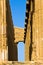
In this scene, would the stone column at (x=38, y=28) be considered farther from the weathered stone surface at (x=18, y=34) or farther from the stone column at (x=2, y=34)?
the weathered stone surface at (x=18, y=34)

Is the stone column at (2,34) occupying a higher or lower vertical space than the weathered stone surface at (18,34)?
higher

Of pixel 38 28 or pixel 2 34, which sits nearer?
pixel 38 28

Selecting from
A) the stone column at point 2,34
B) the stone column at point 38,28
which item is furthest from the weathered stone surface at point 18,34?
the stone column at point 38,28

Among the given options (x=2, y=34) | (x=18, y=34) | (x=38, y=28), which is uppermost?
(x=38, y=28)

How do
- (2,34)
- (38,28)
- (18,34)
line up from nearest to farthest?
(38,28) → (2,34) → (18,34)

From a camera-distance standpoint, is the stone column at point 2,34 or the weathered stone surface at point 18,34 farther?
the weathered stone surface at point 18,34

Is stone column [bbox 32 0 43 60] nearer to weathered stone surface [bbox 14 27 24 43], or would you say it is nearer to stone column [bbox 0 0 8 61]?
stone column [bbox 0 0 8 61]

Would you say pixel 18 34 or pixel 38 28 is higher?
pixel 38 28

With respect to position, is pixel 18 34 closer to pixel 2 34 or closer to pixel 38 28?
A: pixel 2 34

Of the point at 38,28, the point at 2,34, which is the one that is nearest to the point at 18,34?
the point at 2,34

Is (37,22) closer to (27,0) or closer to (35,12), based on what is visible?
(35,12)

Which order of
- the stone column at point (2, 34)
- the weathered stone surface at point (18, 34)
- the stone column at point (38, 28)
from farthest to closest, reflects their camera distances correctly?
the weathered stone surface at point (18, 34) < the stone column at point (2, 34) < the stone column at point (38, 28)

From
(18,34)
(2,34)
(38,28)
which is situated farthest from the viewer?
(18,34)

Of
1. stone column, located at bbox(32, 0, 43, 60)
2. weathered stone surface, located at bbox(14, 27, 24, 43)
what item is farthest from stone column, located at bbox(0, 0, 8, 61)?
weathered stone surface, located at bbox(14, 27, 24, 43)
